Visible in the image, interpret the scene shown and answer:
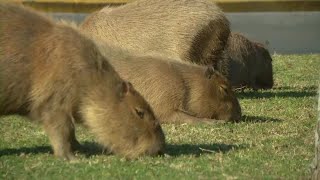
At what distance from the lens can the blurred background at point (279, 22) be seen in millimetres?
13766

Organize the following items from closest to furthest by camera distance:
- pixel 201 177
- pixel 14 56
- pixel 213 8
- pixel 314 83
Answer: pixel 201 177
pixel 14 56
pixel 213 8
pixel 314 83

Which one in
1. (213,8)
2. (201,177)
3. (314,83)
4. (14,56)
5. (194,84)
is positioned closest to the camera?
(201,177)

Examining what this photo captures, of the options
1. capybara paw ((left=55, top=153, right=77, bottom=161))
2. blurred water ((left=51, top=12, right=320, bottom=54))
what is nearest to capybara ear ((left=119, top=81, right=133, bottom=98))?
capybara paw ((left=55, top=153, right=77, bottom=161))

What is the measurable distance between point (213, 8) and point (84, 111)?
4.03 m

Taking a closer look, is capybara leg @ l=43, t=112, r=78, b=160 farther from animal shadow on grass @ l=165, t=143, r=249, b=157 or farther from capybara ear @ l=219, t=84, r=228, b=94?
capybara ear @ l=219, t=84, r=228, b=94

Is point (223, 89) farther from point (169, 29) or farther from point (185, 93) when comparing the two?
point (169, 29)

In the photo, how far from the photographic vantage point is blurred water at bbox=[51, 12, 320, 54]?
14.1 metres

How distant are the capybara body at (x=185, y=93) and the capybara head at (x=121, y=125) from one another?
1815 mm

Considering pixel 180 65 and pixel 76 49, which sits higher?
pixel 76 49

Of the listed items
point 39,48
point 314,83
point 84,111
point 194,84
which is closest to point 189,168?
point 84,111

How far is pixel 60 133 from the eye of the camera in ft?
18.9

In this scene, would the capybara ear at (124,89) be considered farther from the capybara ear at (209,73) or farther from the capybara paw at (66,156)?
the capybara ear at (209,73)

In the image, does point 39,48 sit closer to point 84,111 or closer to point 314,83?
point 84,111

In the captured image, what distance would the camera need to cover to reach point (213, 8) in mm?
9625
